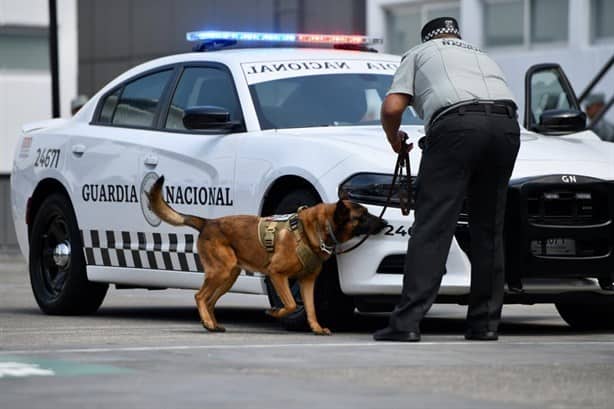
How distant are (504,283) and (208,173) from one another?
196 cm

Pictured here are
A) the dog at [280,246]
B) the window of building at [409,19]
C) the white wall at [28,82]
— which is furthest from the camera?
the white wall at [28,82]

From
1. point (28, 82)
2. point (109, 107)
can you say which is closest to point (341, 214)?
point (109, 107)

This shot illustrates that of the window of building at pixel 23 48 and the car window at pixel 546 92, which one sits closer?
the car window at pixel 546 92

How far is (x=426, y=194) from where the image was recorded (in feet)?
28.7

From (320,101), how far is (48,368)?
3574 millimetres

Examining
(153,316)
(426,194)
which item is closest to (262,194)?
(426,194)

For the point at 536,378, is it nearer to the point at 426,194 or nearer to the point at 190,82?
the point at 426,194

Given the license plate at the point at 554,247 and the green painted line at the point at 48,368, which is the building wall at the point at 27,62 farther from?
the green painted line at the point at 48,368

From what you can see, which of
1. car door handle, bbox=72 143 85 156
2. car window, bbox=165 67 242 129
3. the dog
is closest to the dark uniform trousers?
the dog

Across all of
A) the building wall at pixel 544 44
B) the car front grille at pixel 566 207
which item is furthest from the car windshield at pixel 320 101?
the building wall at pixel 544 44

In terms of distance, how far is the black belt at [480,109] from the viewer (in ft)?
28.6

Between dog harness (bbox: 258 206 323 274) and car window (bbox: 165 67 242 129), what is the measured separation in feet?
4.55

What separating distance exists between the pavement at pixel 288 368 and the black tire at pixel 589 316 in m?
0.14

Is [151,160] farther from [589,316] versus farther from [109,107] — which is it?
[589,316]
